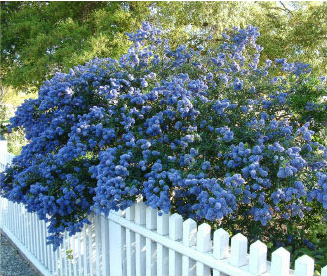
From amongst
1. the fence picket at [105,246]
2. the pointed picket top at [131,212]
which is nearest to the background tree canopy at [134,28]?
the fence picket at [105,246]

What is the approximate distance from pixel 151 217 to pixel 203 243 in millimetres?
525

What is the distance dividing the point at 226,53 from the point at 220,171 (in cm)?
153

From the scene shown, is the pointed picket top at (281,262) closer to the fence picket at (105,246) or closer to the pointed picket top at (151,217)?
the pointed picket top at (151,217)

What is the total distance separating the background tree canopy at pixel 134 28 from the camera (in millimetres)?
10188

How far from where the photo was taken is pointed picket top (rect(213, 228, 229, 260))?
2.13 meters

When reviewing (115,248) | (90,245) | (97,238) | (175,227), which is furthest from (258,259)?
(90,245)

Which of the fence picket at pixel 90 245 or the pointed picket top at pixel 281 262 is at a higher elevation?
the pointed picket top at pixel 281 262

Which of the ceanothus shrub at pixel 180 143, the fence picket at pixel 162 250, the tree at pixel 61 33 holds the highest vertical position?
the tree at pixel 61 33

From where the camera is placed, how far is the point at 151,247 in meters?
2.67

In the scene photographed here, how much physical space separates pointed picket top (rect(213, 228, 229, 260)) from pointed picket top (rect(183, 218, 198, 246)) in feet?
0.66

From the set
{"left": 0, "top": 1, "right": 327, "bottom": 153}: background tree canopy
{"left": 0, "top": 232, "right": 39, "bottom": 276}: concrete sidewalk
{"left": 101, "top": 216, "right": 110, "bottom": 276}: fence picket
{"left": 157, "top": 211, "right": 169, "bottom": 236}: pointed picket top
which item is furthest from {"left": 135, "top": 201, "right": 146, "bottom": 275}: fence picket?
{"left": 0, "top": 1, "right": 327, "bottom": 153}: background tree canopy

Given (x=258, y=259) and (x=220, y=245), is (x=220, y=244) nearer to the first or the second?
(x=220, y=245)

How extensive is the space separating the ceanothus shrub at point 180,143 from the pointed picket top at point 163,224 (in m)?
0.07

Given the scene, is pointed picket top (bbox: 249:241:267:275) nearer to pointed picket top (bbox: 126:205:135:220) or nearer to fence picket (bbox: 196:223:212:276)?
fence picket (bbox: 196:223:212:276)
